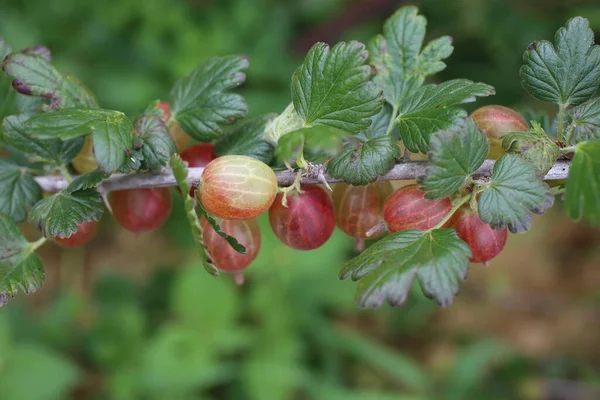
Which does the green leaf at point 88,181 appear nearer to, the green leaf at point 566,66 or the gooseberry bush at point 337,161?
the gooseberry bush at point 337,161

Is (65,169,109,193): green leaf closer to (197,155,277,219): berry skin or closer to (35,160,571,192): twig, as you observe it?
(35,160,571,192): twig

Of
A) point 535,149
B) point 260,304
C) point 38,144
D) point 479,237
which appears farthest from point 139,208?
point 260,304

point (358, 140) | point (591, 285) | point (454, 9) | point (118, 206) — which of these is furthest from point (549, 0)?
point (118, 206)

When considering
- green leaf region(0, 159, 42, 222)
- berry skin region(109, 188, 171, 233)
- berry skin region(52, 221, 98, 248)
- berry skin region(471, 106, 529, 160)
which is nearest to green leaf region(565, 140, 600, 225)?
berry skin region(471, 106, 529, 160)

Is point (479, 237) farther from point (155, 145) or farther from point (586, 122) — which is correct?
point (155, 145)

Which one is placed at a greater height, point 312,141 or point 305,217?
point 312,141

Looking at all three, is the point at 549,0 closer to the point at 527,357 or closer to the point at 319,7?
the point at 319,7

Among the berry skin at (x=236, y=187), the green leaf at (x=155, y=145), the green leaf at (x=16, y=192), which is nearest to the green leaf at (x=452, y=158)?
the berry skin at (x=236, y=187)

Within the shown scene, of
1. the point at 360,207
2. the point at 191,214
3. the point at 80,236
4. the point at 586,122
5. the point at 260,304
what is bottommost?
the point at 260,304
